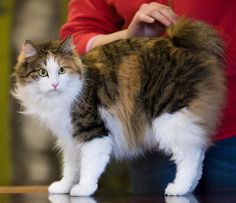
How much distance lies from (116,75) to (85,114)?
13 centimetres

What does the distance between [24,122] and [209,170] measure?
1.15 m

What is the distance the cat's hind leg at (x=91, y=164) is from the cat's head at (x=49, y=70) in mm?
139

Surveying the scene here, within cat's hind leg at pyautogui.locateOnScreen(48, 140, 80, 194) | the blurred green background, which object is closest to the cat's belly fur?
cat's hind leg at pyautogui.locateOnScreen(48, 140, 80, 194)

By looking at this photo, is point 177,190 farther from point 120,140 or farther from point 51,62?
point 51,62

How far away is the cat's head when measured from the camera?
1.23m

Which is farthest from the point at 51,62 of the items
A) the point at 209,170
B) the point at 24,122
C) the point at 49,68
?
the point at 24,122

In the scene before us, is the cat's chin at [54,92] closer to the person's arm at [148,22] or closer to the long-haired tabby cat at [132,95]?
the long-haired tabby cat at [132,95]

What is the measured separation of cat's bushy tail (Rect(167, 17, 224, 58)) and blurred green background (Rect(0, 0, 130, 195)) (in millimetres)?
1137

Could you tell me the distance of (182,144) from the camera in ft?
4.01

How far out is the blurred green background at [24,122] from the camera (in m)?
2.30

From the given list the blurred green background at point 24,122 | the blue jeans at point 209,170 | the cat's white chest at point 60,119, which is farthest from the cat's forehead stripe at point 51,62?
the blurred green background at point 24,122

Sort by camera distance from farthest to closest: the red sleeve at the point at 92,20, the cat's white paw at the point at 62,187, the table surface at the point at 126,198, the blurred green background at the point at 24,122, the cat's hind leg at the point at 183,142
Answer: the blurred green background at the point at 24,122 → the red sleeve at the point at 92,20 → the cat's white paw at the point at 62,187 → the cat's hind leg at the point at 183,142 → the table surface at the point at 126,198

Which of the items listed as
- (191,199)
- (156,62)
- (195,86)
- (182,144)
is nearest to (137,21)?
(156,62)

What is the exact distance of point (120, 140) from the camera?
132cm
